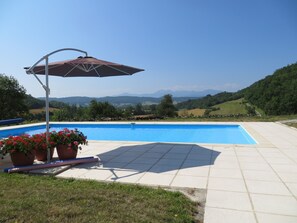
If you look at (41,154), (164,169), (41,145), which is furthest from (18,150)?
(164,169)

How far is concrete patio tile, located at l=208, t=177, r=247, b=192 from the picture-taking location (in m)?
3.61

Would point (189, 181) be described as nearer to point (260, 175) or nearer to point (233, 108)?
point (260, 175)

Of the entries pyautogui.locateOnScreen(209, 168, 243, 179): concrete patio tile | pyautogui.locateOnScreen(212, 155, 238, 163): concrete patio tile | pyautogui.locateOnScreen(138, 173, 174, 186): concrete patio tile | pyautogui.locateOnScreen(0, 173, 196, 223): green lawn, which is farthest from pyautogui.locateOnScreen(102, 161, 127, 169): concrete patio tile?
pyautogui.locateOnScreen(212, 155, 238, 163): concrete patio tile

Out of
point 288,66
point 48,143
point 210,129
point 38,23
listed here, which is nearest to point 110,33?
point 38,23

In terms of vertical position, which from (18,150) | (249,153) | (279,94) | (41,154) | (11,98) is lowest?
(249,153)

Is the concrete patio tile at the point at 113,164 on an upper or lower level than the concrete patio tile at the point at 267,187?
upper

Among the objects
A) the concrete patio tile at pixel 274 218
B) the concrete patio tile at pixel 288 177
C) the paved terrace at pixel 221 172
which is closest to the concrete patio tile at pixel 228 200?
the paved terrace at pixel 221 172

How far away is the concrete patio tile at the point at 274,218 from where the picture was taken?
2.62 m

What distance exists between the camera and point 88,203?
9.76 ft

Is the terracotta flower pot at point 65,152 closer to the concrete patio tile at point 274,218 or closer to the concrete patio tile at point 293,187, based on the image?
the concrete patio tile at point 274,218

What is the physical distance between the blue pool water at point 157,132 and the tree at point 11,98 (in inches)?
222

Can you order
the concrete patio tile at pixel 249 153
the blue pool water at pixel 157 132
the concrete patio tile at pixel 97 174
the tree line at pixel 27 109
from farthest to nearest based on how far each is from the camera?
the tree line at pixel 27 109
the blue pool water at pixel 157 132
the concrete patio tile at pixel 249 153
the concrete patio tile at pixel 97 174

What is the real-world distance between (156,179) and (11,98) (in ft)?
56.2

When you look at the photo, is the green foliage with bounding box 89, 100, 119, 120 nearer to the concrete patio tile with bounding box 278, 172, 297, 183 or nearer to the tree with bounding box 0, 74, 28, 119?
the tree with bounding box 0, 74, 28, 119
